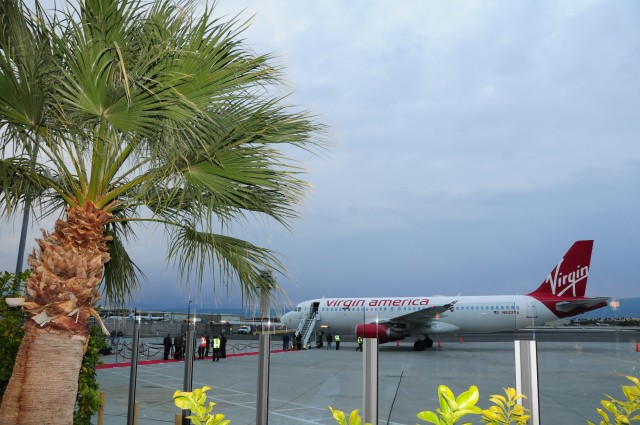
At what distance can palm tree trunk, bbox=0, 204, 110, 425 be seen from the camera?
5.14 metres

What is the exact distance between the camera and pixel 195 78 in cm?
525

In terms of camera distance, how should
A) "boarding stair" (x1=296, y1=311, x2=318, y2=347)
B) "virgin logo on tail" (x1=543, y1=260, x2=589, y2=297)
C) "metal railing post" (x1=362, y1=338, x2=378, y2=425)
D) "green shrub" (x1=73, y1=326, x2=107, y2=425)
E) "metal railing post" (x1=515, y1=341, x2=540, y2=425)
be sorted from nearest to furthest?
"metal railing post" (x1=515, y1=341, x2=540, y2=425) → "metal railing post" (x1=362, y1=338, x2=378, y2=425) → "green shrub" (x1=73, y1=326, x2=107, y2=425) → "virgin logo on tail" (x1=543, y1=260, x2=589, y2=297) → "boarding stair" (x1=296, y1=311, x2=318, y2=347)

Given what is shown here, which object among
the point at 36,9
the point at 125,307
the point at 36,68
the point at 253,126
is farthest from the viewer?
the point at 125,307

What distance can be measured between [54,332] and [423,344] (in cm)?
385

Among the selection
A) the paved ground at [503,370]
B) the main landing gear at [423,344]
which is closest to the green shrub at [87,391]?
the paved ground at [503,370]

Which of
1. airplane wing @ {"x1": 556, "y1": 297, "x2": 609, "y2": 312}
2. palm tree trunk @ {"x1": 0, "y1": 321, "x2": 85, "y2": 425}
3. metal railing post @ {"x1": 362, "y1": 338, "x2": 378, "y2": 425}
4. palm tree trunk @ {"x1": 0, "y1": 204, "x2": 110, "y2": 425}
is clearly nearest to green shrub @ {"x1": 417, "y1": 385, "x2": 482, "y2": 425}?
metal railing post @ {"x1": 362, "y1": 338, "x2": 378, "y2": 425}

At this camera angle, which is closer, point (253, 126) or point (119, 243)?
point (253, 126)

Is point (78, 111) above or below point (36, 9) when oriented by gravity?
below

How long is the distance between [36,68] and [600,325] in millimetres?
5855

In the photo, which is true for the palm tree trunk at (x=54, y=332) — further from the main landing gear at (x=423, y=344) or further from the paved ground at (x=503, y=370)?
the main landing gear at (x=423, y=344)

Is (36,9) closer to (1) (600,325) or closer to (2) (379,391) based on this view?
(2) (379,391)

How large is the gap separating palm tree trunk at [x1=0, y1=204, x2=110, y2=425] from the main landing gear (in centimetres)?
350

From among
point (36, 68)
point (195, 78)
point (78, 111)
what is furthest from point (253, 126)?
point (36, 68)

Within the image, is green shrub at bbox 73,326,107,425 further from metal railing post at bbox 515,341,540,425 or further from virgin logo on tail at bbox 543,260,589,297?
virgin logo on tail at bbox 543,260,589,297
